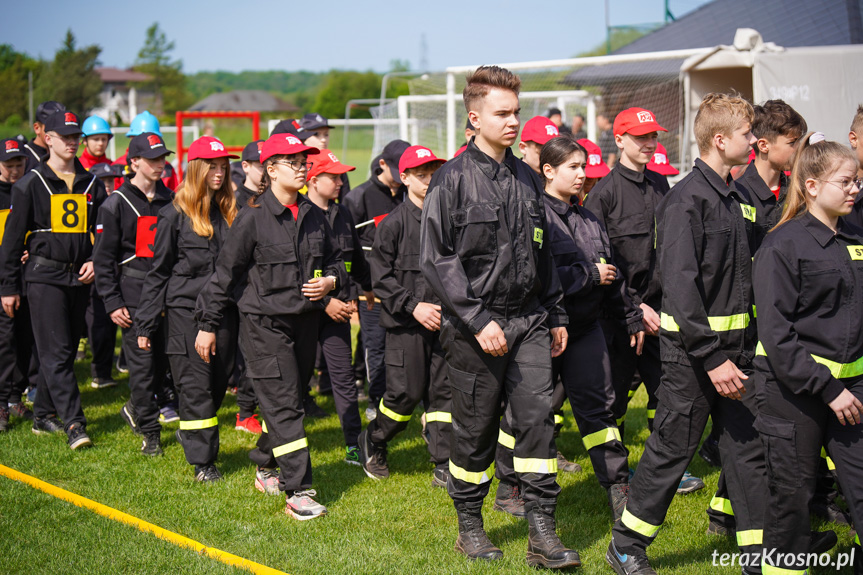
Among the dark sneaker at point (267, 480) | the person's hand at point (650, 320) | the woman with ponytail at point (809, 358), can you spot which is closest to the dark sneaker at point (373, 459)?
the dark sneaker at point (267, 480)

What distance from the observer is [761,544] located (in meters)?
3.93

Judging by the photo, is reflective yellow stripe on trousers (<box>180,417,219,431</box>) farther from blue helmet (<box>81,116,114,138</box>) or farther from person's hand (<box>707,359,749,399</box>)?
blue helmet (<box>81,116,114,138</box>)

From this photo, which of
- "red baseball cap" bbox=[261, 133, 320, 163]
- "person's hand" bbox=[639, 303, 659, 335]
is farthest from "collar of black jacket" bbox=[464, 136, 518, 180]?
"person's hand" bbox=[639, 303, 659, 335]

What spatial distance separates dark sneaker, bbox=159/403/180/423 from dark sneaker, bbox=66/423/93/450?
3.21ft

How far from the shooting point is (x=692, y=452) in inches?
161

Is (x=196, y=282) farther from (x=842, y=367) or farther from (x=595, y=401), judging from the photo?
(x=842, y=367)

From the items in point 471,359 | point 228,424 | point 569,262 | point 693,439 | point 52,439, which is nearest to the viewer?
point 693,439

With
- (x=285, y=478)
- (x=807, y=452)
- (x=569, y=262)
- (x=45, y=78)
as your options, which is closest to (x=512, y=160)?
(x=569, y=262)

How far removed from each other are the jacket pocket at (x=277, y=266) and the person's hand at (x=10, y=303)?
3126mm

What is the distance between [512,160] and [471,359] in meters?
1.11

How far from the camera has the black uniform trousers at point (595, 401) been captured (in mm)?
5066

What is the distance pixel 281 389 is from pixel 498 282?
178 cm

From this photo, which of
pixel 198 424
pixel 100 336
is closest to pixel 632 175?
pixel 198 424

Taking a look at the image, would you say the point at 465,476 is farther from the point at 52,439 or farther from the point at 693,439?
the point at 52,439
